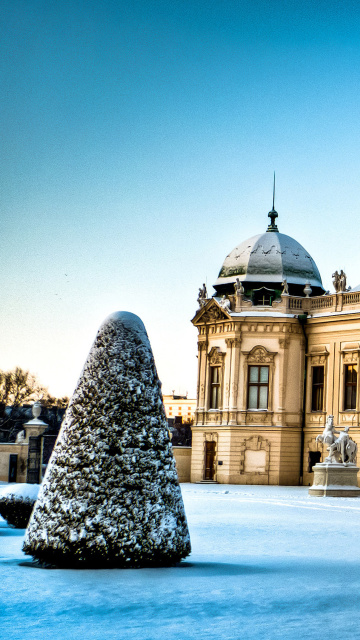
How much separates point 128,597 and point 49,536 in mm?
2017

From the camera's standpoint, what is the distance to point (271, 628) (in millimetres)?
8055

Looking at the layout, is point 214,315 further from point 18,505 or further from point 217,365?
point 18,505

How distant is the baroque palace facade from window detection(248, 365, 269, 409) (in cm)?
5

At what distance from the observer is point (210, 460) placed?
172ft

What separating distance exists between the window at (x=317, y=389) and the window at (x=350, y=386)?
1742mm

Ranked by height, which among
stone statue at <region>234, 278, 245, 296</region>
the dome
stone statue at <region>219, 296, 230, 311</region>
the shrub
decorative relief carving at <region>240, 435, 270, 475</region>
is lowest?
the shrub

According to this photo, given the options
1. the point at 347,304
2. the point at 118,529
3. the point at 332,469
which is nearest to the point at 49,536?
the point at 118,529

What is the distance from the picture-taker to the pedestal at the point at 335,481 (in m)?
36.4

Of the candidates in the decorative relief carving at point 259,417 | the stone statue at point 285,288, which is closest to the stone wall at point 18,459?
the decorative relief carving at point 259,417

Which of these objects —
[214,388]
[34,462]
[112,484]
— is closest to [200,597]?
[112,484]

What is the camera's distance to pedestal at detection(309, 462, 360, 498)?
119 feet

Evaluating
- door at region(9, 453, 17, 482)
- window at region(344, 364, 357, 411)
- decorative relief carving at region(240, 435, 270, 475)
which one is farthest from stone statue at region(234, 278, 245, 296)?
door at region(9, 453, 17, 482)

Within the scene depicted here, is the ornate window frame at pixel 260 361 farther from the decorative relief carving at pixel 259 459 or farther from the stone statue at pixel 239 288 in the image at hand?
the stone statue at pixel 239 288

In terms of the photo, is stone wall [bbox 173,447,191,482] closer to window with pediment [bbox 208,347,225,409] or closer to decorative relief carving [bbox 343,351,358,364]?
window with pediment [bbox 208,347,225,409]
